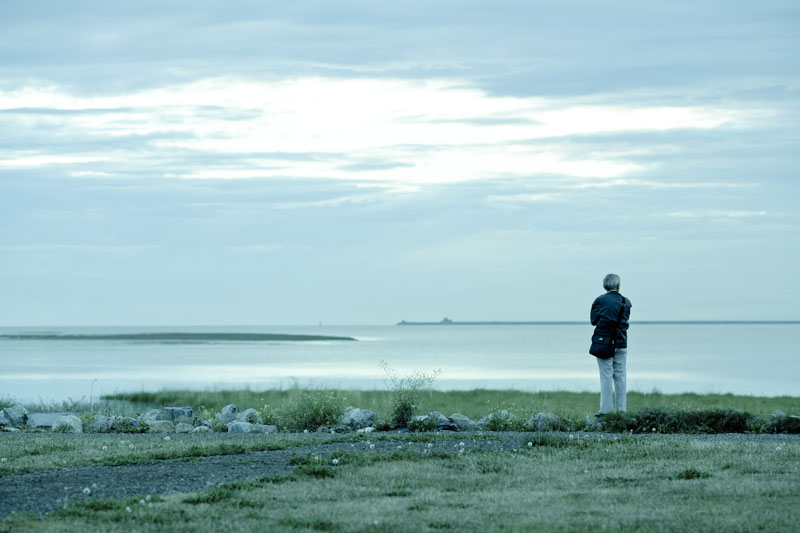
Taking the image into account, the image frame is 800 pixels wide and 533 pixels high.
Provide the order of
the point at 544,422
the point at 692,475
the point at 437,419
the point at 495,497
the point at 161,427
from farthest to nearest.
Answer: the point at 161,427 < the point at 437,419 < the point at 544,422 < the point at 692,475 < the point at 495,497

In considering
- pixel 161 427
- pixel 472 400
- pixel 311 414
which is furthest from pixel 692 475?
pixel 472 400

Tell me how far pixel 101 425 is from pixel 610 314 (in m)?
9.04

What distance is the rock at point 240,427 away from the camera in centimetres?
1459

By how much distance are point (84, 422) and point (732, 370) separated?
47.6 m

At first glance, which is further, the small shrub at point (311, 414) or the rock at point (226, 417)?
the rock at point (226, 417)

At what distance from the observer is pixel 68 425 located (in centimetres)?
1495

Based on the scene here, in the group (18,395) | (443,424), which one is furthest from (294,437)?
(18,395)

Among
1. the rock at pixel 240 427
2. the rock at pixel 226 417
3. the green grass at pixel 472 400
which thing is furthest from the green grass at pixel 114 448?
the green grass at pixel 472 400

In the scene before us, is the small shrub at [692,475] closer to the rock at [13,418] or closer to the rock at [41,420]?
the rock at [41,420]

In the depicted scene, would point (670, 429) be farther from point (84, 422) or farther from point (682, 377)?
point (682, 377)

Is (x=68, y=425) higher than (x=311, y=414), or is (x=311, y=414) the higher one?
(x=311, y=414)

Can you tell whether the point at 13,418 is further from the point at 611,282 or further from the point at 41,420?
the point at 611,282

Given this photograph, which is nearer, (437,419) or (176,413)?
(437,419)

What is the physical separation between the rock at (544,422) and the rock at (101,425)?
7.26 meters
